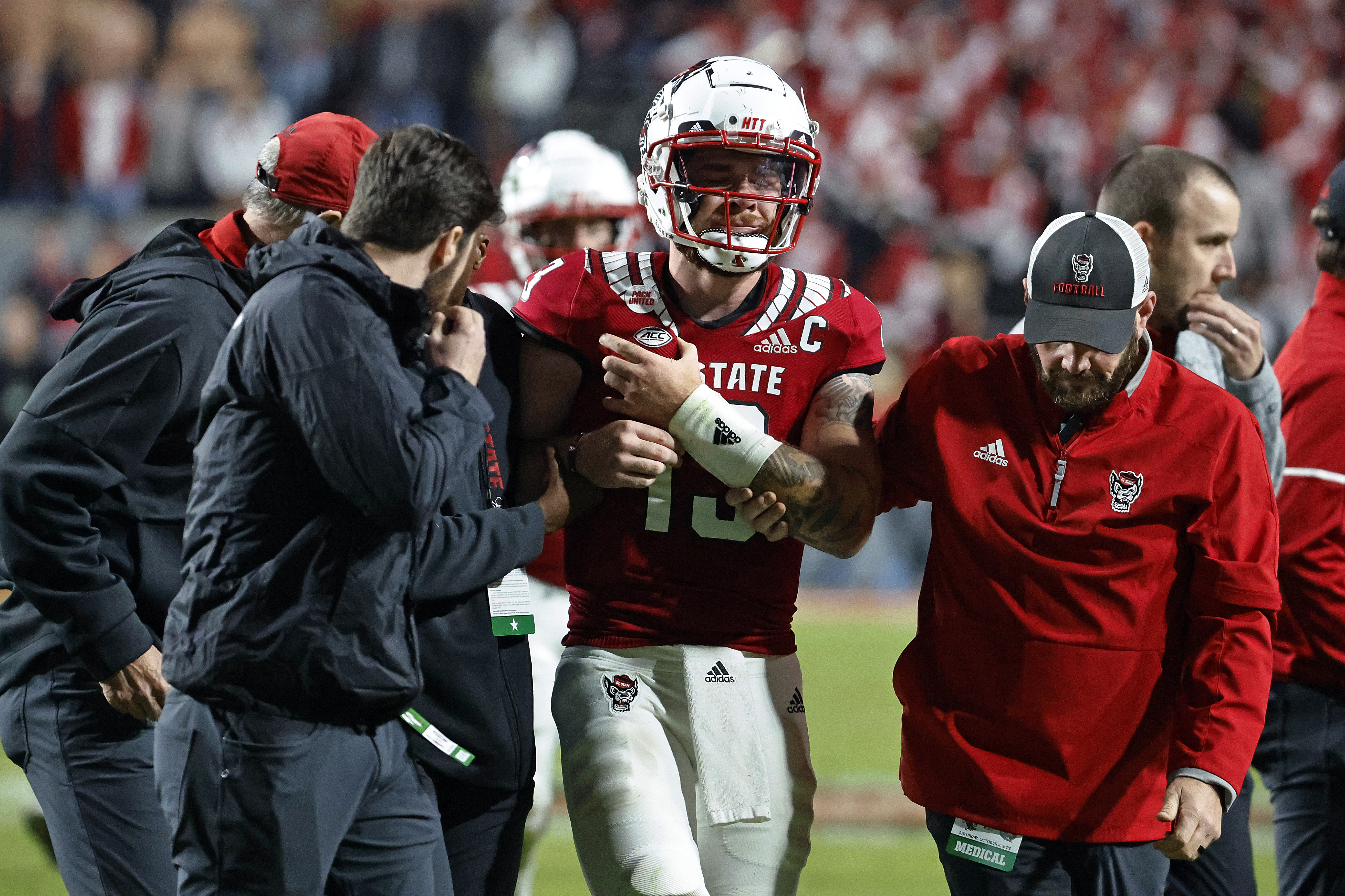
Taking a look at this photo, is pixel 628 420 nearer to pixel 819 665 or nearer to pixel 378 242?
pixel 378 242

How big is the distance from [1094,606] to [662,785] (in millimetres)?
1045

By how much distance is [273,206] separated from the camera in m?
3.46

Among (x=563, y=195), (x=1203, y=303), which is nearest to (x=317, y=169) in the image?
(x=563, y=195)

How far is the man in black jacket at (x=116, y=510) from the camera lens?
3205mm

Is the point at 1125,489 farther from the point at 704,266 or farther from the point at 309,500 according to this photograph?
the point at 309,500

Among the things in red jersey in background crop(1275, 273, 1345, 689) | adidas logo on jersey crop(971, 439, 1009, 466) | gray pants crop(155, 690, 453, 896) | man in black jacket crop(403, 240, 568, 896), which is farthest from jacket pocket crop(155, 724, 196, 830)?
red jersey in background crop(1275, 273, 1345, 689)

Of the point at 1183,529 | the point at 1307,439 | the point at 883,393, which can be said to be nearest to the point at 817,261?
the point at 883,393

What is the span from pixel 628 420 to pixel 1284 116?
14.3 metres

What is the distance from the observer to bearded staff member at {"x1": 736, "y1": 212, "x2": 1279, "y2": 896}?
10.3ft

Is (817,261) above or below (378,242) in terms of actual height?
below

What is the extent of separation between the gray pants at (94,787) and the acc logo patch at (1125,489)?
2.26m

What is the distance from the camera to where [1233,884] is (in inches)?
150

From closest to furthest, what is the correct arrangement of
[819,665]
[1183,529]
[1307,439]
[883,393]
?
[1183,529] → [1307,439] → [819,665] → [883,393]

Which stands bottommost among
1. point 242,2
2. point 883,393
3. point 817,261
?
point 883,393
